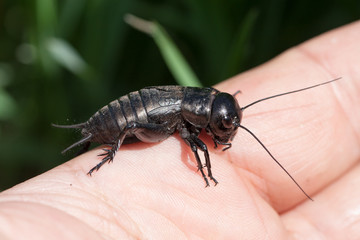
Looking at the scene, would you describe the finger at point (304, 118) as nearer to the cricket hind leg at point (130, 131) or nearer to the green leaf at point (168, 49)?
the green leaf at point (168, 49)

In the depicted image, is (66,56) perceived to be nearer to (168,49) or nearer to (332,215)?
(168,49)

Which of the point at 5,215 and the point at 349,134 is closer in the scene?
the point at 5,215

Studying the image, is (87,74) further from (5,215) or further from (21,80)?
(5,215)

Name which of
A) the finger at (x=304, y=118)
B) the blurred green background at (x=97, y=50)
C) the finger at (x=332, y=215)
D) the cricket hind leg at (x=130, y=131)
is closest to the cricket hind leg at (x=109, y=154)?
the cricket hind leg at (x=130, y=131)

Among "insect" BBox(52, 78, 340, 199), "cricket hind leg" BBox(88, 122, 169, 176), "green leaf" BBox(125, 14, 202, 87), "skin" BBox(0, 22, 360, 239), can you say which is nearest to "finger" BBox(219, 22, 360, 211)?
"skin" BBox(0, 22, 360, 239)

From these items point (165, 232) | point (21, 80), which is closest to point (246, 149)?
point (165, 232)

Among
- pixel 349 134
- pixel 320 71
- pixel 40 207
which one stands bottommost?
pixel 349 134

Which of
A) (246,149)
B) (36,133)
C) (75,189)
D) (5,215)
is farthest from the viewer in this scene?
(36,133)

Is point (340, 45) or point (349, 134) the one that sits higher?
point (340, 45)
